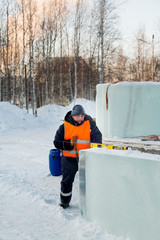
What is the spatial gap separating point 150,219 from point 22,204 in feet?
6.73

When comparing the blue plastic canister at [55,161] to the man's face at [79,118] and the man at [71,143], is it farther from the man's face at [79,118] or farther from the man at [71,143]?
the man's face at [79,118]

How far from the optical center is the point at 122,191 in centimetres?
256

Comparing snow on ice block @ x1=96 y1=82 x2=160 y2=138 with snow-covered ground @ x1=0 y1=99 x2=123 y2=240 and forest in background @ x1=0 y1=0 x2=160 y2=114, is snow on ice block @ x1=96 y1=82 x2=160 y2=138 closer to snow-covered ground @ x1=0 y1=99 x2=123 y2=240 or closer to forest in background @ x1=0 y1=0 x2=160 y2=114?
snow-covered ground @ x1=0 y1=99 x2=123 y2=240

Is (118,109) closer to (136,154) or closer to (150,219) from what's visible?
(136,154)

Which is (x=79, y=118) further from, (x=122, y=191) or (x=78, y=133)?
(x=122, y=191)

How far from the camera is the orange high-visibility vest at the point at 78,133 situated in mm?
3529

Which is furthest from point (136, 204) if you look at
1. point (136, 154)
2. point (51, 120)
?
point (51, 120)

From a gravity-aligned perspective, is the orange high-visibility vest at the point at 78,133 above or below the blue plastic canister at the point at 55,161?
above

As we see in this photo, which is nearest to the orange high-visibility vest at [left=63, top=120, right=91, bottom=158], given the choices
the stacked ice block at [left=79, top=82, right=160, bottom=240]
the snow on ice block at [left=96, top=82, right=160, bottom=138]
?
the stacked ice block at [left=79, top=82, right=160, bottom=240]

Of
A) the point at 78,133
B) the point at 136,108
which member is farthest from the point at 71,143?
the point at 136,108

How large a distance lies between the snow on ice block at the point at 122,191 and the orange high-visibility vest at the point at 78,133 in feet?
1.96

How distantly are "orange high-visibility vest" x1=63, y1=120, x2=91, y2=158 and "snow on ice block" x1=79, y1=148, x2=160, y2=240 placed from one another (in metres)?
0.60

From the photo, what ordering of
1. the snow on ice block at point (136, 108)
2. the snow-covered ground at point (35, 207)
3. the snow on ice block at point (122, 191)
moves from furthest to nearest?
the snow on ice block at point (136, 108) < the snow-covered ground at point (35, 207) < the snow on ice block at point (122, 191)

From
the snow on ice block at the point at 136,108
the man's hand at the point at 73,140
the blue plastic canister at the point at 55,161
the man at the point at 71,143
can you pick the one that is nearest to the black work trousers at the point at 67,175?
the man at the point at 71,143
